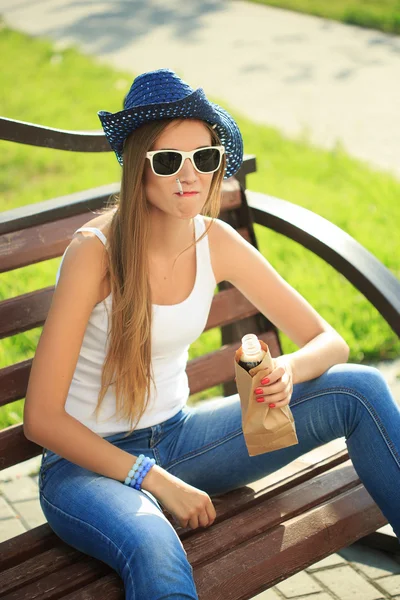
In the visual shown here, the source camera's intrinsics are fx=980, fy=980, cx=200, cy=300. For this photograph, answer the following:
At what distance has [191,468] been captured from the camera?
257cm

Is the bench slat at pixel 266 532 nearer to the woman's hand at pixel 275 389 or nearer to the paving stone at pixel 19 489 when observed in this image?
the woman's hand at pixel 275 389

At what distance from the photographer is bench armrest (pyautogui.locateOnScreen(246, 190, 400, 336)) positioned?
2850mm

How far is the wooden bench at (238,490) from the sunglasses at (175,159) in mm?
565

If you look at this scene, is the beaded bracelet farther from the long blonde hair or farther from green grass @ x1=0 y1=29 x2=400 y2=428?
green grass @ x1=0 y1=29 x2=400 y2=428

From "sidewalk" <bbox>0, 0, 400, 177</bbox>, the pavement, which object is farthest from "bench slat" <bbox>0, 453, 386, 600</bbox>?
"sidewalk" <bbox>0, 0, 400, 177</bbox>

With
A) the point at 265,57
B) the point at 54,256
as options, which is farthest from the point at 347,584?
the point at 265,57

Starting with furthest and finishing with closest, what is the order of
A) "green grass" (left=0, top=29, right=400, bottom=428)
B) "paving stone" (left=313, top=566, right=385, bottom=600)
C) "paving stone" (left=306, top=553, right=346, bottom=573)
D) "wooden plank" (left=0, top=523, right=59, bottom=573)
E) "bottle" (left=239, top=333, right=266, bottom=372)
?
1. "green grass" (left=0, top=29, right=400, bottom=428)
2. "paving stone" (left=306, top=553, right=346, bottom=573)
3. "paving stone" (left=313, top=566, right=385, bottom=600)
4. "wooden plank" (left=0, top=523, right=59, bottom=573)
5. "bottle" (left=239, top=333, right=266, bottom=372)

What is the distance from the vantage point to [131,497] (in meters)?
2.26

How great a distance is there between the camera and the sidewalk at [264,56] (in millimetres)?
7406

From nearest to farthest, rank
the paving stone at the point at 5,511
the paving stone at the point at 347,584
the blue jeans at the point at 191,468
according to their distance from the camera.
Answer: the blue jeans at the point at 191,468 → the paving stone at the point at 347,584 → the paving stone at the point at 5,511

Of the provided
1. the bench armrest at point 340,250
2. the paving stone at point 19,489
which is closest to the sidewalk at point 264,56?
the bench armrest at point 340,250

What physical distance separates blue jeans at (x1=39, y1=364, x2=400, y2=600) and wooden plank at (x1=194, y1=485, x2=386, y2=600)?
0.11 m

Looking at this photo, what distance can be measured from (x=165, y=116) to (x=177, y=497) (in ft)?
2.96

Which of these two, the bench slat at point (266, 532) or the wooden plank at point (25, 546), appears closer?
the bench slat at point (266, 532)
